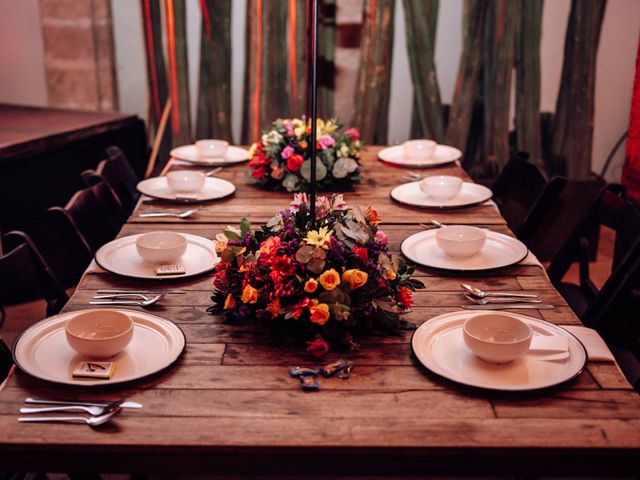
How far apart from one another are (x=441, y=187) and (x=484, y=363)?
3.54 feet

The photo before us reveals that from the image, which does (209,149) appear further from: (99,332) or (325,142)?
(99,332)

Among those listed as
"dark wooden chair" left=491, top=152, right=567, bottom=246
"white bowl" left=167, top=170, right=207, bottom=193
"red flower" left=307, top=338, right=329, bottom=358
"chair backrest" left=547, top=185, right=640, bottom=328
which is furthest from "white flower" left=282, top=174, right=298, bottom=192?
"red flower" left=307, top=338, right=329, bottom=358

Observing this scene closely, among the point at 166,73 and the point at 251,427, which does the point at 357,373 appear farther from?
the point at 166,73

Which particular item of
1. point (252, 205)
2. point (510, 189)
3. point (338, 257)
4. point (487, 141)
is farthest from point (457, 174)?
point (338, 257)

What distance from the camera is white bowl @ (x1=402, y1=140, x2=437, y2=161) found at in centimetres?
296

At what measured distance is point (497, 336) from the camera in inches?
56.6

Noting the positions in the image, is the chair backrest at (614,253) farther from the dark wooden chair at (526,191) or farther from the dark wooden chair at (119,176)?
the dark wooden chair at (119,176)

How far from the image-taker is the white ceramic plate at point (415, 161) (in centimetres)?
292

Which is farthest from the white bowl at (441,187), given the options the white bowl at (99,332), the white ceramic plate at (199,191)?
the white bowl at (99,332)

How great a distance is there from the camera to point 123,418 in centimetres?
123

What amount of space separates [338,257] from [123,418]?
483 mm

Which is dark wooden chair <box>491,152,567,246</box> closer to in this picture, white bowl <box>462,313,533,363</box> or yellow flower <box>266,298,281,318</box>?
white bowl <box>462,313,533,363</box>

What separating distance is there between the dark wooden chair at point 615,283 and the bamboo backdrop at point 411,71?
5.40 ft

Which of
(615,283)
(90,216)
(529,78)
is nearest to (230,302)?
(90,216)
